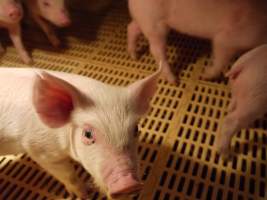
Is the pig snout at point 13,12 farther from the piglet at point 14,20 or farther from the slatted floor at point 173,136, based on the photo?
the slatted floor at point 173,136

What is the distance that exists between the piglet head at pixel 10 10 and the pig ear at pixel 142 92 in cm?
132

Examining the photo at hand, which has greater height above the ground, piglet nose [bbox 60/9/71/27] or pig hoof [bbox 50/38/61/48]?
piglet nose [bbox 60/9/71/27]

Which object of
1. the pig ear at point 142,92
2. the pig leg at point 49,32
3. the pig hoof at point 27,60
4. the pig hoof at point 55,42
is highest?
the pig ear at point 142,92

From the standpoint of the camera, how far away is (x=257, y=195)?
1271 mm

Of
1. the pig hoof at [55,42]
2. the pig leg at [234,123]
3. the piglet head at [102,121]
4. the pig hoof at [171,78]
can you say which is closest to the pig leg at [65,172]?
the piglet head at [102,121]

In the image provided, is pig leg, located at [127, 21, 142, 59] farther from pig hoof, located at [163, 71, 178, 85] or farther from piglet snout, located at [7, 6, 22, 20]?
piglet snout, located at [7, 6, 22, 20]

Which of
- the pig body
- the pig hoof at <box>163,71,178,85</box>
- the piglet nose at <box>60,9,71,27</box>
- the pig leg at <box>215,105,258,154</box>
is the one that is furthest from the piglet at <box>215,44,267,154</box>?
the piglet nose at <box>60,9,71,27</box>

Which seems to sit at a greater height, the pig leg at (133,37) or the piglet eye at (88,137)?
the piglet eye at (88,137)

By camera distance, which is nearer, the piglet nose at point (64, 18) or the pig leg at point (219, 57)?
the pig leg at point (219, 57)

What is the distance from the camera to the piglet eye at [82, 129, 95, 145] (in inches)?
33.9

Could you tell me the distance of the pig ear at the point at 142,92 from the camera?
0.93 meters

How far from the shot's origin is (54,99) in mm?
903

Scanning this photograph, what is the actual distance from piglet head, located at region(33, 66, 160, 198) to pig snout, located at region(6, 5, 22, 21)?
1.24m

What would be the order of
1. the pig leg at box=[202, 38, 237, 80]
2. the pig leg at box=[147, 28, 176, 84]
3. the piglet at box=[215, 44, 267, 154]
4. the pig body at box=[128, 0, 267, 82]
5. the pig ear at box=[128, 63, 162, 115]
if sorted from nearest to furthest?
the pig ear at box=[128, 63, 162, 115] < the piglet at box=[215, 44, 267, 154] < the pig body at box=[128, 0, 267, 82] < the pig leg at box=[202, 38, 237, 80] < the pig leg at box=[147, 28, 176, 84]
